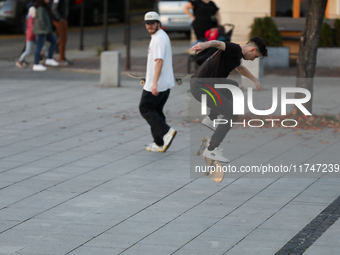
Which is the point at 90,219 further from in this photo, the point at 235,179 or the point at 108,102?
the point at 108,102

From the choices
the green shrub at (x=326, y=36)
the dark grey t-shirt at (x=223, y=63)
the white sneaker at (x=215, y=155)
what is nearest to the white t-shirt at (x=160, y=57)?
the dark grey t-shirt at (x=223, y=63)

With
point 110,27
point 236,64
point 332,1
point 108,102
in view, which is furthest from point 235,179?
point 110,27

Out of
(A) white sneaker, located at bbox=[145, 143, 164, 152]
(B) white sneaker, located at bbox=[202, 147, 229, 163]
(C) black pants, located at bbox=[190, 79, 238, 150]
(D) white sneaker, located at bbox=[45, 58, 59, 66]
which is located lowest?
(A) white sneaker, located at bbox=[145, 143, 164, 152]

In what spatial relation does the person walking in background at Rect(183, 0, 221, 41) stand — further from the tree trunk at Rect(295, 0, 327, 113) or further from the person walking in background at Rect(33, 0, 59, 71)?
the tree trunk at Rect(295, 0, 327, 113)

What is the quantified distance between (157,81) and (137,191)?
6.49 ft

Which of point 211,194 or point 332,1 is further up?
point 332,1

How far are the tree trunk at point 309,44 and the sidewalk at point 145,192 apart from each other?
3.28 feet

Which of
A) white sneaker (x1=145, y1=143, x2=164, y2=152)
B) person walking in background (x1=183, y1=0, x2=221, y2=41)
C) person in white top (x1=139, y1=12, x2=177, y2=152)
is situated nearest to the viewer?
person in white top (x1=139, y1=12, x2=177, y2=152)

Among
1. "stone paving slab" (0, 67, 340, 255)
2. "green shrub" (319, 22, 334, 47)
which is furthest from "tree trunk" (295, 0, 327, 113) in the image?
"green shrub" (319, 22, 334, 47)

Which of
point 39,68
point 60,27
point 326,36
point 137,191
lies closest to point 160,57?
point 137,191

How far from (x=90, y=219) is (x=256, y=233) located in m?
1.43

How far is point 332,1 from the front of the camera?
1788 cm

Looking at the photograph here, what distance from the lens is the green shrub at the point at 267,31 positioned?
53.4 ft

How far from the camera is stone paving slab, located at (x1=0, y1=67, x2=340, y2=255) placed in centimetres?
483
